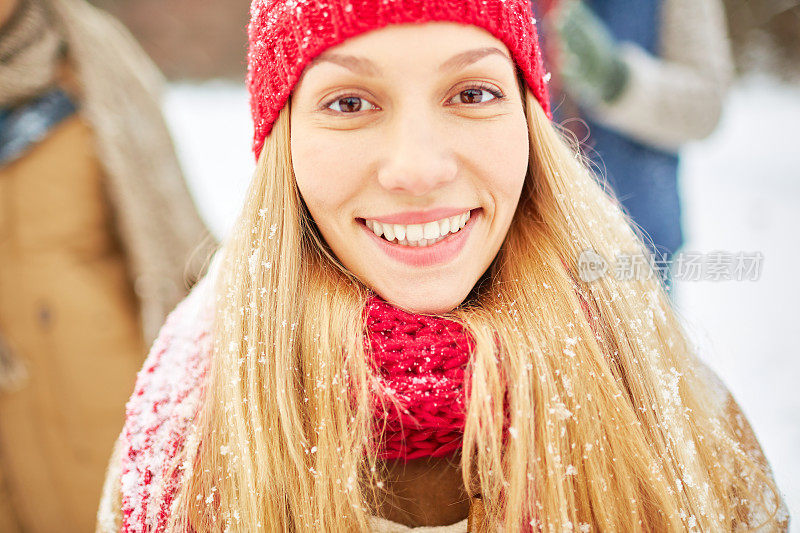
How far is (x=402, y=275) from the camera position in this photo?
1049 mm

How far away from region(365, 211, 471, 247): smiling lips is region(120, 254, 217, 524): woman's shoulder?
433mm

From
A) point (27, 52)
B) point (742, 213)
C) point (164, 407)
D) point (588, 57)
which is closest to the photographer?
point (164, 407)

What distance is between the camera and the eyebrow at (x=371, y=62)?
3.12ft

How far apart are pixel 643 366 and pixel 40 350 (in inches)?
70.7

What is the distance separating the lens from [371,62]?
3.12 feet

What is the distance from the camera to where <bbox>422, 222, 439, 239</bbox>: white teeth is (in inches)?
40.9

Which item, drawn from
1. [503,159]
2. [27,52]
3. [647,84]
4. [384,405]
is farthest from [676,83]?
[27,52]

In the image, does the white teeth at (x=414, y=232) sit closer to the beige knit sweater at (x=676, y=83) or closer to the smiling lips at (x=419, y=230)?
the smiling lips at (x=419, y=230)

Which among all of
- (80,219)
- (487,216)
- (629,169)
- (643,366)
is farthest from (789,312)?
(80,219)

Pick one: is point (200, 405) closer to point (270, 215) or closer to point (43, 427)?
point (270, 215)

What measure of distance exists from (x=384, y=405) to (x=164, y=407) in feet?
1.51

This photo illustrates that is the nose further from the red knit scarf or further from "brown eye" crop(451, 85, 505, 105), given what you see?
the red knit scarf

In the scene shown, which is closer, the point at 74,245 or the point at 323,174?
the point at 323,174

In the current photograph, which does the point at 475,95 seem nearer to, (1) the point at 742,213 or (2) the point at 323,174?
(2) the point at 323,174
